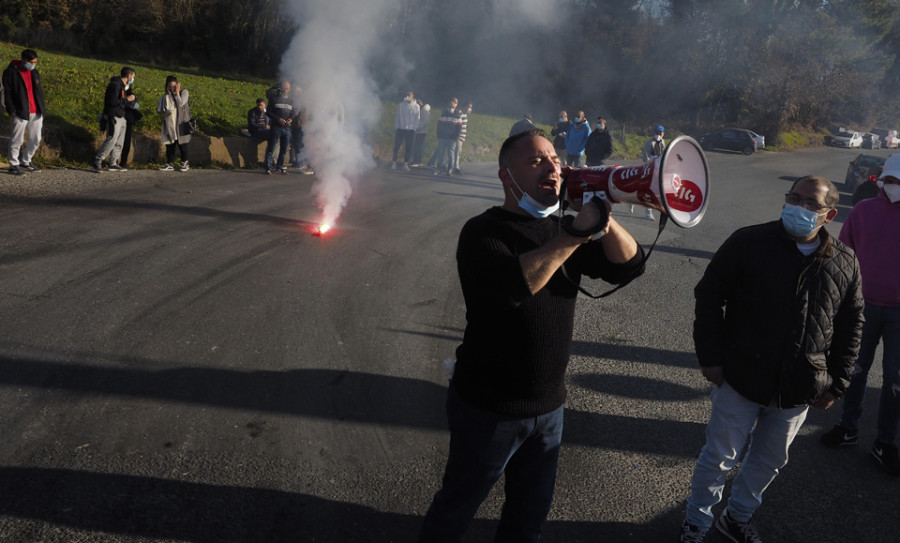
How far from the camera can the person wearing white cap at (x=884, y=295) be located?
4.24m

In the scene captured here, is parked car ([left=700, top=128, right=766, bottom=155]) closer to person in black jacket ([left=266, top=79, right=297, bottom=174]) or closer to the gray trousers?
person in black jacket ([left=266, top=79, right=297, bottom=174])

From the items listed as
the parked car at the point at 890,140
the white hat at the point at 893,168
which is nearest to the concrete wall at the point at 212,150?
the white hat at the point at 893,168

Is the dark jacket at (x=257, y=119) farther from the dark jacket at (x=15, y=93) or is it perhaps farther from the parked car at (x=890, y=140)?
the parked car at (x=890, y=140)

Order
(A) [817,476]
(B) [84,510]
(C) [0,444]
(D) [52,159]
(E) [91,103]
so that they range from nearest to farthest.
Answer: (B) [84,510] → (C) [0,444] → (A) [817,476] → (D) [52,159] → (E) [91,103]

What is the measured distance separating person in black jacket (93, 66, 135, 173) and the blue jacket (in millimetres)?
8668

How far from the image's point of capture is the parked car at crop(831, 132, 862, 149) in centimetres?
4688

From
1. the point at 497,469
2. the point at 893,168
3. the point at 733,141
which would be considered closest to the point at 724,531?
the point at 497,469

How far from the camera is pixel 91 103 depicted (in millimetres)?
12914

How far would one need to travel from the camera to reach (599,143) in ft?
46.6

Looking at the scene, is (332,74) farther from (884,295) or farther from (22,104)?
(884,295)

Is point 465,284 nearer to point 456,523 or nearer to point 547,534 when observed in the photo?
point 456,523

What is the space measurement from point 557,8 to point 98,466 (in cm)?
3298

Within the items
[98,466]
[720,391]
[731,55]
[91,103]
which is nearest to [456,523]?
[720,391]

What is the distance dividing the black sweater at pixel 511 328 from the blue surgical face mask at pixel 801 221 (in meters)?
1.39
